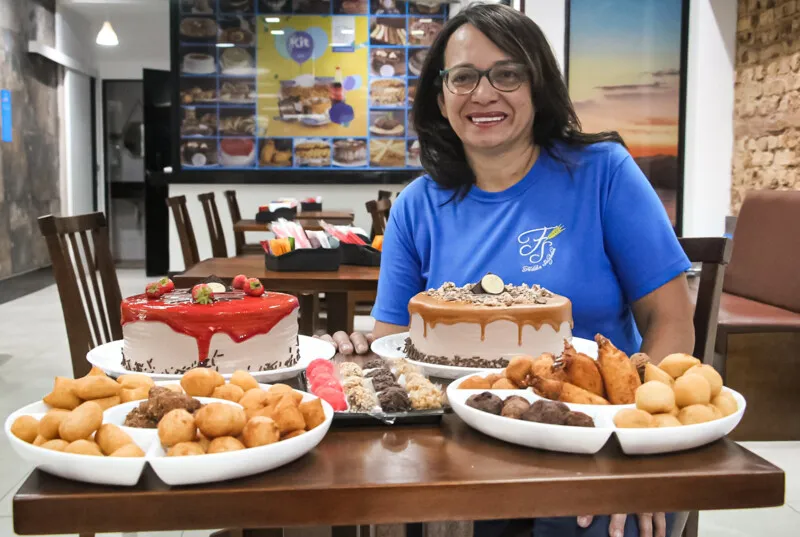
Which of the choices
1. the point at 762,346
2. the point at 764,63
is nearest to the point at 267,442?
the point at 762,346

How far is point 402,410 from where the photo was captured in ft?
3.88

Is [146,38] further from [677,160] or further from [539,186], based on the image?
[539,186]

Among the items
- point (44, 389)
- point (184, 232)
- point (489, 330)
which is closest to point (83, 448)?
point (489, 330)

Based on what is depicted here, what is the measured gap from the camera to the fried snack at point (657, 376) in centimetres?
111

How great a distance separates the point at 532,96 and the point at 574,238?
328 millimetres

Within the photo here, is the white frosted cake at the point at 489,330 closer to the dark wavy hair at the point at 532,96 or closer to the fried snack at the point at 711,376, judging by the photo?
the fried snack at the point at 711,376

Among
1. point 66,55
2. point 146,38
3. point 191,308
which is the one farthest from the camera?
point 146,38

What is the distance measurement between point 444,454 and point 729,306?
12.4 ft

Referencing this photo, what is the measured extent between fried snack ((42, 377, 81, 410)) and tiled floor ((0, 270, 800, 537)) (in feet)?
6.27

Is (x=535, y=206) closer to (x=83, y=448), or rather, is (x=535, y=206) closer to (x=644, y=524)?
(x=644, y=524)

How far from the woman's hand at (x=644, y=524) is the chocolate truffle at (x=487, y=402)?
296 millimetres

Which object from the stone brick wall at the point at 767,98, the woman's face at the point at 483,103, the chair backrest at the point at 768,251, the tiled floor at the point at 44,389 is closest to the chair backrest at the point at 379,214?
the tiled floor at the point at 44,389

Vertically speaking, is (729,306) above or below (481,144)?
below

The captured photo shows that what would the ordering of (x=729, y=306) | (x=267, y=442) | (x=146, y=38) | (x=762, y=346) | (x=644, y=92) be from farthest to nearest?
(x=146, y=38) < (x=644, y=92) < (x=729, y=306) < (x=762, y=346) < (x=267, y=442)
